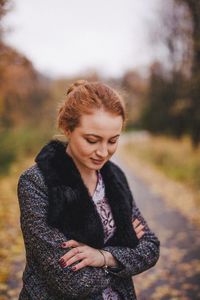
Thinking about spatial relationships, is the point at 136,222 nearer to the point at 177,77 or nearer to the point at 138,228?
the point at 138,228

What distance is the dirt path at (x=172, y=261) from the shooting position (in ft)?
16.9

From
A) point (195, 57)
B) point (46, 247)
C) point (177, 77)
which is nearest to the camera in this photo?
point (46, 247)

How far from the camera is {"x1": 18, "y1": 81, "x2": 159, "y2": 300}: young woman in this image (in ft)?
6.20

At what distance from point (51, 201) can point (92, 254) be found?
35 centimetres

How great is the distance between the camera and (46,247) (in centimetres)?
188

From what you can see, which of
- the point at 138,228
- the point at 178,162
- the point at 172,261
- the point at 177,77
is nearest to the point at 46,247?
the point at 138,228

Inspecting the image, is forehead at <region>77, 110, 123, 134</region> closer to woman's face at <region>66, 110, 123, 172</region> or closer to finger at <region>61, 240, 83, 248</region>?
woman's face at <region>66, 110, 123, 172</region>

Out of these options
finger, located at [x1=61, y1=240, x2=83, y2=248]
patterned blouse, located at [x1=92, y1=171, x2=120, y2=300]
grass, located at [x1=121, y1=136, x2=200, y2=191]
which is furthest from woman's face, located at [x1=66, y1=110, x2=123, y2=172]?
grass, located at [x1=121, y1=136, x2=200, y2=191]

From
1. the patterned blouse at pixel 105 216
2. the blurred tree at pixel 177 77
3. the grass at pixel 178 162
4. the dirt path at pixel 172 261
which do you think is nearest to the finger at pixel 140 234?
the patterned blouse at pixel 105 216

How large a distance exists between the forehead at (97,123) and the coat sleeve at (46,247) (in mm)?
349

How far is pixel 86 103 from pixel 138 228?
0.82m

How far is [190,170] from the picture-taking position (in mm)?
13758

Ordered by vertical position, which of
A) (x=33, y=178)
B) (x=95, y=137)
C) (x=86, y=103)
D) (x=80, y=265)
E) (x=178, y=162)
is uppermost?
(x=178, y=162)

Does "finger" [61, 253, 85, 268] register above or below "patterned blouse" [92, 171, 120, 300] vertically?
below
